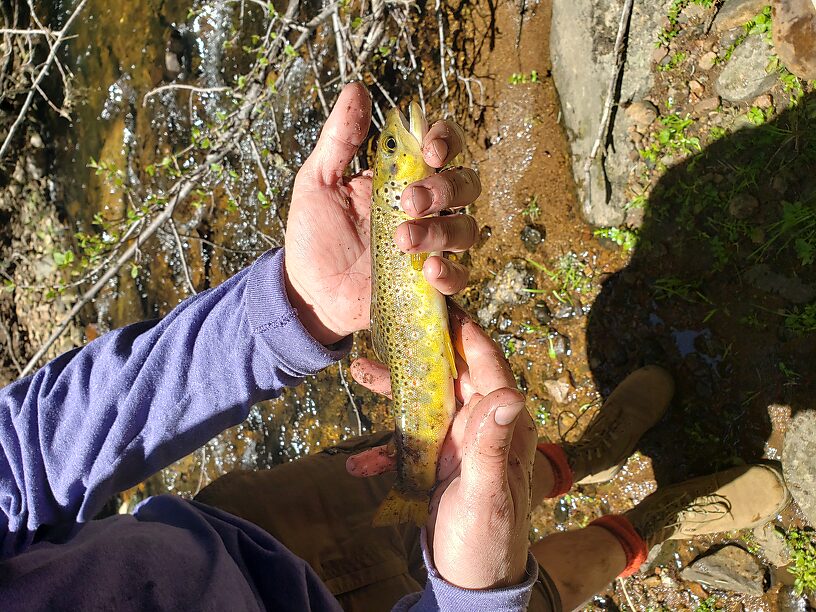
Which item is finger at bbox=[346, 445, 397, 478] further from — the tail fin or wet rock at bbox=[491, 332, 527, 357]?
wet rock at bbox=[491, 332, 527, 357]

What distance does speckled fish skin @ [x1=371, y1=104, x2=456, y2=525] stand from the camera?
2604 mm

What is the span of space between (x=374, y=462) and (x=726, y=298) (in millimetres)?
2288

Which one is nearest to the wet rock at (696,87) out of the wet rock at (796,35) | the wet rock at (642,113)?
the wet rock at (642,113)

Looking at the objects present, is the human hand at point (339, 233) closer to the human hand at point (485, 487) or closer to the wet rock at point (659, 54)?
the human hand at point (485, 487)

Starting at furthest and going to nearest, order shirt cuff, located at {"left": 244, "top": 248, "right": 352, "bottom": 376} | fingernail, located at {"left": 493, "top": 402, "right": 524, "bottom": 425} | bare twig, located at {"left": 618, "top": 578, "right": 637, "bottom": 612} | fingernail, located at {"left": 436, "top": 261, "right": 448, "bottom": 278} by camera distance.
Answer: bare twig, located at {"left": 618, "top": 578, "right": 637, "bottom": 612}
shirt cuff, located at {"left": 244, "top": 248, "right": 352, "bottom": 376}
fingernail, located at {"left": 436, "top": 261, "right": 448, "bottom": 278}
fingernail, located at {"left": 493, "top": 402, "right": 524, "bottom": 425}

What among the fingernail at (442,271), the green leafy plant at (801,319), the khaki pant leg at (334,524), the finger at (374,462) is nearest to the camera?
the fingernail at (442,271)

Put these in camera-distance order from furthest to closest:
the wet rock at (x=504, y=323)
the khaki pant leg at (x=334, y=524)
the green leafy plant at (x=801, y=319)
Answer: the wet rock at (x=504, y=323), the green leafy plant at (x=801, y=319), the khaki pant leg at (x=334, y=524)

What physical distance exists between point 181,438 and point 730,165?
10.8ft

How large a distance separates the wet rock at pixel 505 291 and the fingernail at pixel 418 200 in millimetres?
2123

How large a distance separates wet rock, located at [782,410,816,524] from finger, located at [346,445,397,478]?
7.51 feet

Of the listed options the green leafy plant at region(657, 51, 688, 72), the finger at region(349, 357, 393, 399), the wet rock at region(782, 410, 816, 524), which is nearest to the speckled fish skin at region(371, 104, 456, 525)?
the finger at region(349, 357, 393, 399)

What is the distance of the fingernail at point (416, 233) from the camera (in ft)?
7.38

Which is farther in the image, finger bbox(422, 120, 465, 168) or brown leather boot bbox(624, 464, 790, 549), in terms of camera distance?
brown leather boot bbox(624, 464, 790, 549)

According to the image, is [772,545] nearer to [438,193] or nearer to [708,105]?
[708,105]
